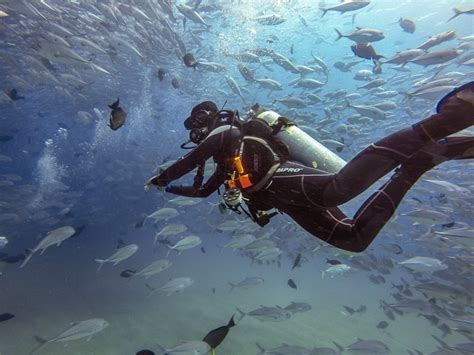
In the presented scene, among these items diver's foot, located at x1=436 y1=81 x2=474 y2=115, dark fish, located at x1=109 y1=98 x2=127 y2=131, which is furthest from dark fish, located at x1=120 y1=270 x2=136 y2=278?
diver's foot, located at x1=436 y1=81 x2=474 y2=115

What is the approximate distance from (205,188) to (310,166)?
123 centimetres

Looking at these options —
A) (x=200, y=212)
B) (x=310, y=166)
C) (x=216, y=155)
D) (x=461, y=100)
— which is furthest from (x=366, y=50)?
(x=200, y=212)

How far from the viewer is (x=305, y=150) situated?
146 inches

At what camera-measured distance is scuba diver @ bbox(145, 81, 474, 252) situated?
114 inches

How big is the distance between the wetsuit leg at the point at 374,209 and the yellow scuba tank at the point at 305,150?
1.54ft

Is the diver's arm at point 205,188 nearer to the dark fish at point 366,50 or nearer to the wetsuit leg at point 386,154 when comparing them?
the wetsuit leg at point 386,154

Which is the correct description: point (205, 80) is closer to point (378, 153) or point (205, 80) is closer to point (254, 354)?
point (254, 354)

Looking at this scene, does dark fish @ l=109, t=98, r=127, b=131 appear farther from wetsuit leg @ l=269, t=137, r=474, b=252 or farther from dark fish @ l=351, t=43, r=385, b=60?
dark fish @ l=351, t=43, r=385, b=60

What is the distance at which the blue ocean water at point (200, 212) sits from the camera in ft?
28.1

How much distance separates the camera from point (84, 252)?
2027 centimetres

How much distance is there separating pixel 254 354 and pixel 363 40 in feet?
29.0

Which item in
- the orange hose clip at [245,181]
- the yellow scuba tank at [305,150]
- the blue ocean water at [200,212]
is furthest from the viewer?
the blue ocean water at [200,212]

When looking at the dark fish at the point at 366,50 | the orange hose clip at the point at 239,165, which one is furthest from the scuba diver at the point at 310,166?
the dark fish at the point at 366,50

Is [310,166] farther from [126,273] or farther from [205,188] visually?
[126,273]
